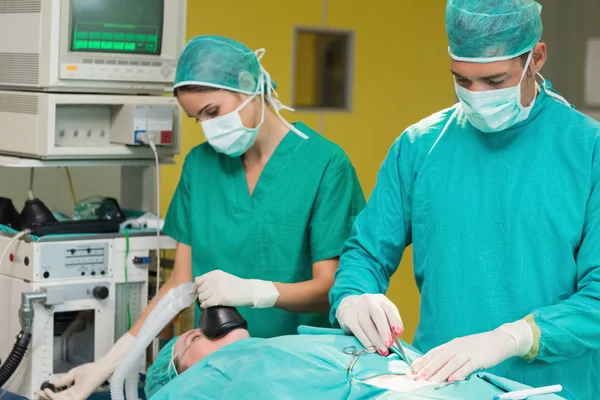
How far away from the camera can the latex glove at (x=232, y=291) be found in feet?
6.47

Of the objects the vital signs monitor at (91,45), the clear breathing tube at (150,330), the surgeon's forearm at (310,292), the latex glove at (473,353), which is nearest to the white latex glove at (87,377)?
the clear breathing tube at (150,330)

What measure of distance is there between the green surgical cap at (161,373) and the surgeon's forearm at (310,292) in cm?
27

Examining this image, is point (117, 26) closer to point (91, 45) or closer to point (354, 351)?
point (91, 45)

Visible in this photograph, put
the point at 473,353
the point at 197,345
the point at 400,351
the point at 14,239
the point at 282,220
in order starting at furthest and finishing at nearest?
the point at 14,239 < the point at 282,220 < the point at 197,345 < the point at 400,351 < the point at 473,353

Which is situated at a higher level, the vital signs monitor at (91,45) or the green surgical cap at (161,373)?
the vital signs monitor at (91,45)

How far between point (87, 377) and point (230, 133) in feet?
2.21

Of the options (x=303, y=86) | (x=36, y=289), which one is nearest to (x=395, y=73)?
(x=303, y=86)

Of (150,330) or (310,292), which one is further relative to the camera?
(310,292)

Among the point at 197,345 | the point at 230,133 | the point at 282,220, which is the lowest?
the point at 197,345

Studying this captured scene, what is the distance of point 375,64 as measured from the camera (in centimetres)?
441

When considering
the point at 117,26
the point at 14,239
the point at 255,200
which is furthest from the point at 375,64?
the point at 14,239

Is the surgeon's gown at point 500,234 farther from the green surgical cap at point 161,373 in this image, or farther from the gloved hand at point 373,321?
the green surgical cap at point 161,373

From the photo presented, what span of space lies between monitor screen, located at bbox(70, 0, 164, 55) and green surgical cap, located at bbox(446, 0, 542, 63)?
1.12 metres

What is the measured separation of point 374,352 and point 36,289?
1026mm
